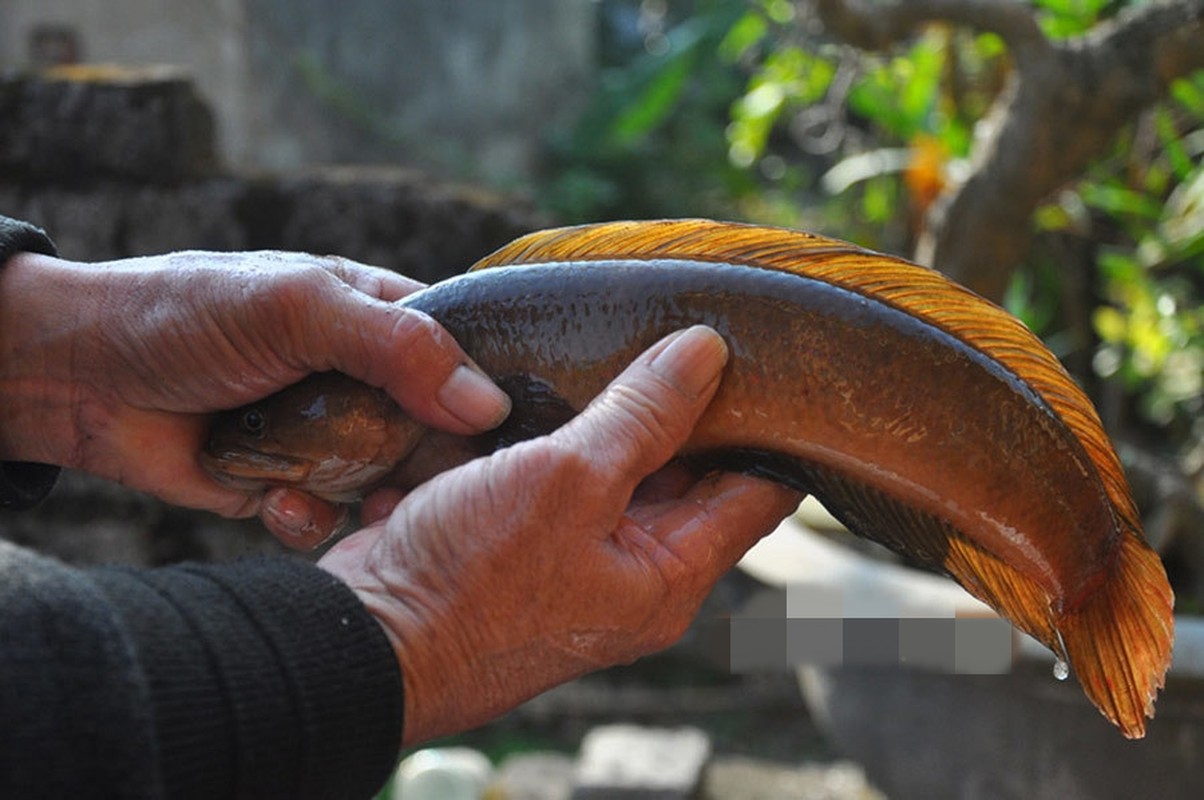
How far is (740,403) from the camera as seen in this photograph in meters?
1.80

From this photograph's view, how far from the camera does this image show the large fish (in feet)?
5.74

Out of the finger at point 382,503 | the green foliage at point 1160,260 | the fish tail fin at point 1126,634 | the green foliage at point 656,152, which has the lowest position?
the green foliage at point 656,152

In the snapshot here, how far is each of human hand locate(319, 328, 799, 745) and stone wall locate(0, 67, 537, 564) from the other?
2702 millimetres

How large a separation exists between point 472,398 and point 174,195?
9.91ft

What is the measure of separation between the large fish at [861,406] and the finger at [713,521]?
0.04m

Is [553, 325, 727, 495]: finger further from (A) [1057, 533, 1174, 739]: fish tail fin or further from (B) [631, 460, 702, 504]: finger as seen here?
(A) [1057, 533, 1174, 739]: fish tail fin

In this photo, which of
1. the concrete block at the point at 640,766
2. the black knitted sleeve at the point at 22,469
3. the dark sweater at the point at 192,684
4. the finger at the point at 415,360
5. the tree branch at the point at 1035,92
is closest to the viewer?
the dark sweater at the point at 192,684

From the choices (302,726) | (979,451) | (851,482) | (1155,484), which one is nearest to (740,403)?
(851,482)

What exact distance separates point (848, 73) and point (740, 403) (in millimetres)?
2783

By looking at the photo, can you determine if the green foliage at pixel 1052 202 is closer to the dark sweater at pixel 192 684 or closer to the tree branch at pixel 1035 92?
the tree branch at pixel 1035 92

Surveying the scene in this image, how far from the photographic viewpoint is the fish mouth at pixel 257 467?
6.39 feet

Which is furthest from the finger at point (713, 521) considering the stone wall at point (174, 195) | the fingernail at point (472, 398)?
the stone wall at point (174, 195)

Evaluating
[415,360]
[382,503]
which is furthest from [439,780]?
[415,360]

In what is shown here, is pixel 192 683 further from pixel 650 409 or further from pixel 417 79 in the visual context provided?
pixel 417 79
